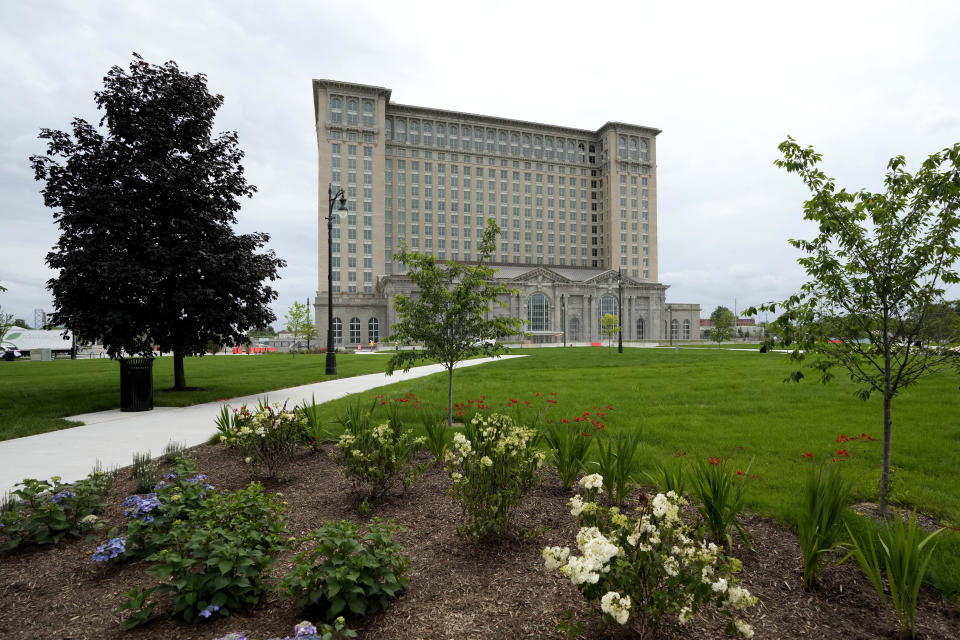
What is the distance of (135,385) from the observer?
1124 centimetres

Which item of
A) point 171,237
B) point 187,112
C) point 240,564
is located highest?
point 187,112

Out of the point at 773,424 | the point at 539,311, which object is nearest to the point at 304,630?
the point at 773,424

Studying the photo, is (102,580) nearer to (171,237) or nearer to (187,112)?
(171,237)

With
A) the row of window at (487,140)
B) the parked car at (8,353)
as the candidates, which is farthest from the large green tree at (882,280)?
the row of window at (487,140)

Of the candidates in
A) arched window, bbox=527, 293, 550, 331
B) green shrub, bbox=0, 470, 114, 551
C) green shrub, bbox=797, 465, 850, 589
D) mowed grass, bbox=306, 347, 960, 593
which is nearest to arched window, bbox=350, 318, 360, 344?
arched window, bbox=527, 293, 550, 331

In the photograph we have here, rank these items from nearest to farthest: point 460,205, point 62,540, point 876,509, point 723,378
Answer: point 62,540 → point 876,509 → point 723,378 → point 460,205

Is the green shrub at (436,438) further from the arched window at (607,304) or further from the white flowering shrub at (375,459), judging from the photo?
the arched window at (607,304)

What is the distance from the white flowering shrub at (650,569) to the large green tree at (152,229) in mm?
12893

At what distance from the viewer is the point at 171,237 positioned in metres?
13.4

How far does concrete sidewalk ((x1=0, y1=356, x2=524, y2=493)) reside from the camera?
624 cm

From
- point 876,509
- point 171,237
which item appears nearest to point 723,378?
point 876,509

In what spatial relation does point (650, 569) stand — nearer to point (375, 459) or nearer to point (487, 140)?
point (375, 459)

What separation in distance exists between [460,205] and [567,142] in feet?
104

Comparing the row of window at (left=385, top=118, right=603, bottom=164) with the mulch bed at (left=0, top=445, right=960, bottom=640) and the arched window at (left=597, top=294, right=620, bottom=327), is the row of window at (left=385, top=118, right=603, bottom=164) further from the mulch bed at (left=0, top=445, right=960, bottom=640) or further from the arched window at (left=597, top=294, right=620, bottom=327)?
the mulch bed at (left=0, top=445, right=960, bottom=640)
